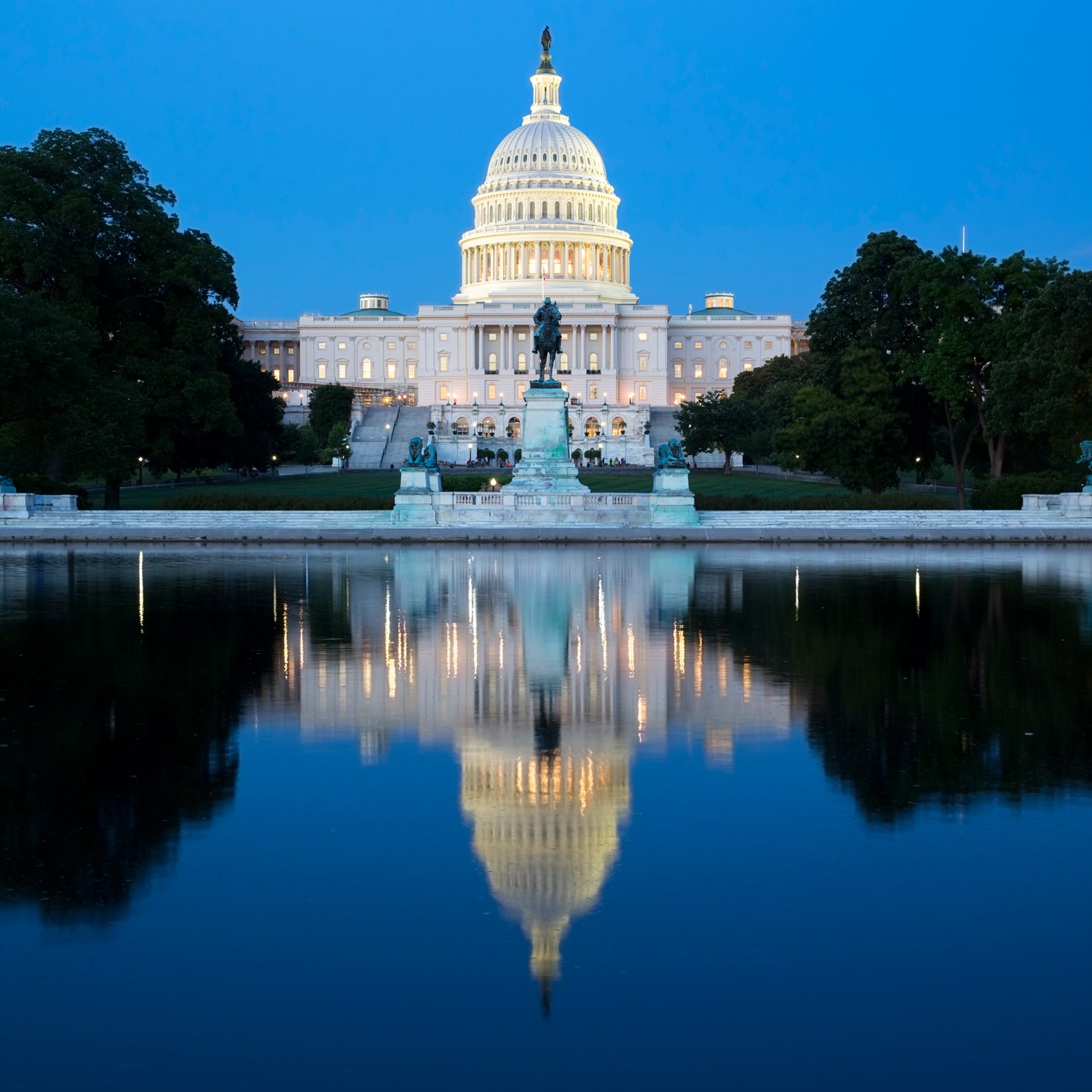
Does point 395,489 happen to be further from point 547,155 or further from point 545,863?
point 547,155

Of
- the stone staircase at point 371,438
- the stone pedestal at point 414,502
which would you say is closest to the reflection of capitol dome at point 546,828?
the stone pedestal at point 414,502

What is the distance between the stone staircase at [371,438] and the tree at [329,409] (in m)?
1.61

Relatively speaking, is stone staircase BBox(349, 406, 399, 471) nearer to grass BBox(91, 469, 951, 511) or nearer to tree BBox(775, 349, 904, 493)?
grass BBox(91, 469, 951, 511)

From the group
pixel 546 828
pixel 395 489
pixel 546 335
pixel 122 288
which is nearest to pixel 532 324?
pixel 395 489

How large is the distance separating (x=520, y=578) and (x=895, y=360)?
3552 cm

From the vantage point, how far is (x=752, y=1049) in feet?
22.5

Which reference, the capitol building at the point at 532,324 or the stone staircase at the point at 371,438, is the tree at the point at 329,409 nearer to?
the stone staircase at the point at 371,438

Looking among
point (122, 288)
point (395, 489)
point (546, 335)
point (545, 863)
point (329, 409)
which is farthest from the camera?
point (329, 409)

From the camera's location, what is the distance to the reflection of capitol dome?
8664 mm

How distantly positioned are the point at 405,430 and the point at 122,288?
61658mm

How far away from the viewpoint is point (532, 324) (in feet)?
533

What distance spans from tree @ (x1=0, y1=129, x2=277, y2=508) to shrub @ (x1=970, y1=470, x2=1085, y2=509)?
96.6 feet

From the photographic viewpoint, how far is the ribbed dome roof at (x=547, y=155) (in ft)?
538

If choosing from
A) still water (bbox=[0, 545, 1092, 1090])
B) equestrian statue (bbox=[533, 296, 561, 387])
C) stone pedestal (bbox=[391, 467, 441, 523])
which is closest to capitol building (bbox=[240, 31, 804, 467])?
equestrian statue (bbox=[533, 296, 561, 387])
